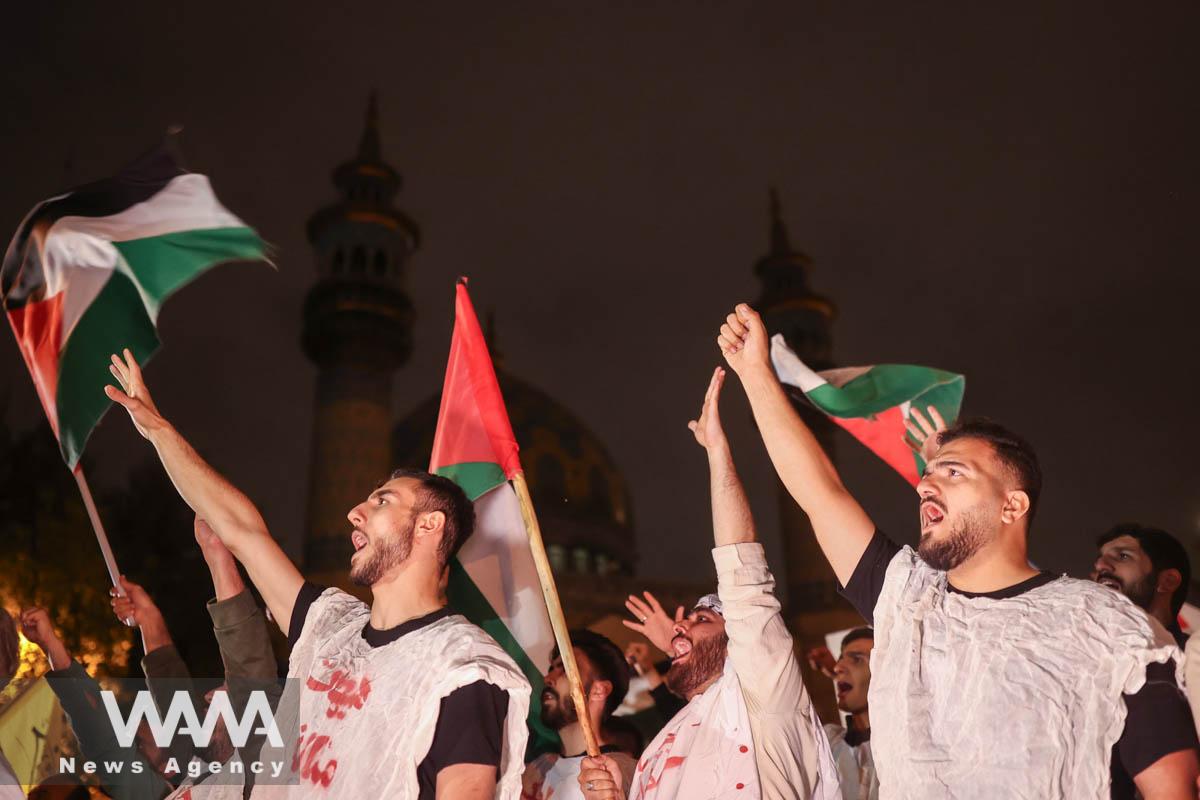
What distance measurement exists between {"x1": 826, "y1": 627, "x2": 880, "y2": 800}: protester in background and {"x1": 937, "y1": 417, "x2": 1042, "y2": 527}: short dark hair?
2.22 metres

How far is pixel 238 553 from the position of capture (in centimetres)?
341

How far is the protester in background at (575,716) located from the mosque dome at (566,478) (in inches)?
1167

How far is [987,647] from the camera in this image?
2.54 m

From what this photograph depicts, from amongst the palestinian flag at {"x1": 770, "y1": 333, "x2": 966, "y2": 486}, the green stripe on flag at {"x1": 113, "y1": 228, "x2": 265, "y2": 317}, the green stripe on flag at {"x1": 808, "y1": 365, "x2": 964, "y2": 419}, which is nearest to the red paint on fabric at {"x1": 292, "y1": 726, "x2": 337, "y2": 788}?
the green stripe on flag at {"x1": 113, "y1": 228, "x2": 265, "y2": 317}

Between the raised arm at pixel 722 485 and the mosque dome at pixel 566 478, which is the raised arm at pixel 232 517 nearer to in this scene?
the raised arm at pixel 722 485

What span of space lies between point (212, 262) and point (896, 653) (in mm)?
3595

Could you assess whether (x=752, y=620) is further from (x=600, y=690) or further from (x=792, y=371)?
(x=792, y=371)

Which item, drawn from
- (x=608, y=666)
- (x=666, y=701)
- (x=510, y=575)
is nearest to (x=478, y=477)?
(x=510, y=575)

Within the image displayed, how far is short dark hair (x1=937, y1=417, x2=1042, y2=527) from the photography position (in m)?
2.84

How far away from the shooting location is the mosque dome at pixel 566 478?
116 feet

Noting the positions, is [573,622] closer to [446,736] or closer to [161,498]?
[161,498]

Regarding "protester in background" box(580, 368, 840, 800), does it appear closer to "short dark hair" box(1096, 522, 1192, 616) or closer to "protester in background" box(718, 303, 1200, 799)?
"protester in background" box(718, 303, 1200, 799)

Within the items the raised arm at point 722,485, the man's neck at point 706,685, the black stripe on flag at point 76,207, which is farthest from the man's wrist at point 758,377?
the black stripe on flag at point 76,207

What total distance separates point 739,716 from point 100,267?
3511 mm
